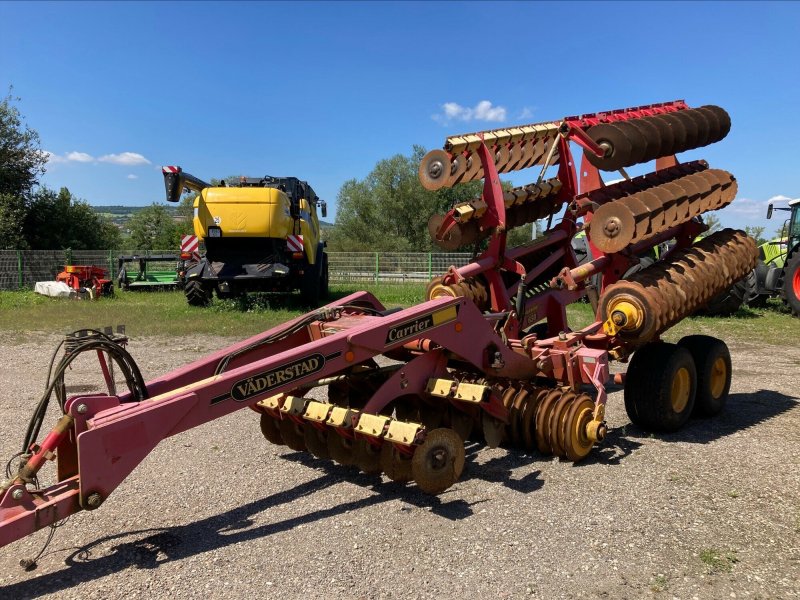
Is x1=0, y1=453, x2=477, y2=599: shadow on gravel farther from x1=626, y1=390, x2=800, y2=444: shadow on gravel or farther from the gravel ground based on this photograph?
x1=626, y1=390, x2=800, y2=444: shadow on gravel

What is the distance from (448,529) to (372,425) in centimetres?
77

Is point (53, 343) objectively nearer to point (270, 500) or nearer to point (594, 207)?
point (270, 500)

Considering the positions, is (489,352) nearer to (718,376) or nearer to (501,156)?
(501,156)

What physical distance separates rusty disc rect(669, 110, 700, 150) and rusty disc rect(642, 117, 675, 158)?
12.5 inches

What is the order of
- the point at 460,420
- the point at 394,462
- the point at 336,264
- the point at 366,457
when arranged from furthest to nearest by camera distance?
the point at 336,264
the point at 460,420
the point at 366,457
the point at 394,462

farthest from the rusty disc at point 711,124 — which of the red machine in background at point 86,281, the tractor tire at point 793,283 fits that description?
the red machine in background at point 86,281

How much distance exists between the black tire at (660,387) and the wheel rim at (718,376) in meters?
0.45

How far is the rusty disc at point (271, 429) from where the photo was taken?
A: 16.5 ft

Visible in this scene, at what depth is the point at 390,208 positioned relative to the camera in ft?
156

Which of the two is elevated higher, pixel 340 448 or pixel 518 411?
pixel 518 411

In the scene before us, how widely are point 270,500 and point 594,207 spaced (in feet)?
12.6

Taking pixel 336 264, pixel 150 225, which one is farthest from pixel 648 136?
pixel 150 225

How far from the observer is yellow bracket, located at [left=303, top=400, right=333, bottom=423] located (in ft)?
13.7

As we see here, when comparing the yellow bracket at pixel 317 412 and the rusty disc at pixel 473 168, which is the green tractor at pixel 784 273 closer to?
the rusty disc at pixel 473 168
